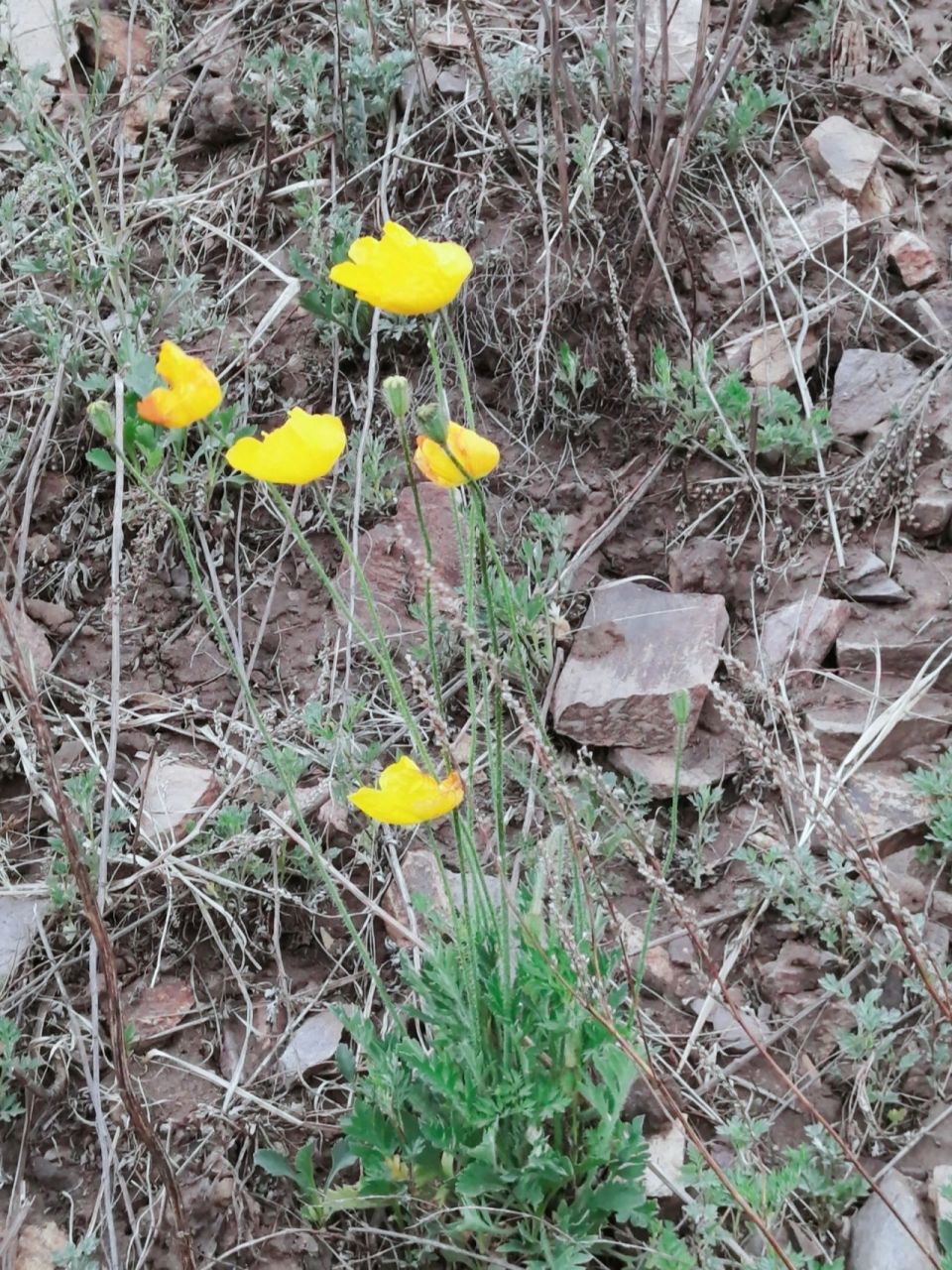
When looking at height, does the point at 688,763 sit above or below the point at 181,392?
below

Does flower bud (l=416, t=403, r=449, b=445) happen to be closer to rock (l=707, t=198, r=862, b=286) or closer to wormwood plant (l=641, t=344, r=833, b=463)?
wormwood plant (l=641, t=344, r=833, b=463)

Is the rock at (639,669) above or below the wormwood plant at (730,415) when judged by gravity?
below

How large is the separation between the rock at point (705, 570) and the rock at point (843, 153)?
41.4 inches

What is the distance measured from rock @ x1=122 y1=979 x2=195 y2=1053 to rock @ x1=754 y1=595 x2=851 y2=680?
123cm

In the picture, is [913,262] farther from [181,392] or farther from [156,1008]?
[156,1008]

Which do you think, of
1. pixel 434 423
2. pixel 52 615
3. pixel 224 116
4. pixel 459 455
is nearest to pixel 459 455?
pixel 459 455

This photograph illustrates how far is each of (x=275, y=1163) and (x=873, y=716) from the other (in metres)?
1.31

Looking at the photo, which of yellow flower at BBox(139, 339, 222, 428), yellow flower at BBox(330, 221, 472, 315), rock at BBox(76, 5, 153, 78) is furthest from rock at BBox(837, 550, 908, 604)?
rock at BBox(76, 5, 153, 78)

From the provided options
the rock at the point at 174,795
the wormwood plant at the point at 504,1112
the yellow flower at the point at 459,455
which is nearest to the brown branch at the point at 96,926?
the wormwood plant at the point at 504,1112

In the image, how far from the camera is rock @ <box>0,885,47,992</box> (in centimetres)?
230

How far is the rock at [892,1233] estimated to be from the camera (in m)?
1.79

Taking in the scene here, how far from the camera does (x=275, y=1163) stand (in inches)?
79.4

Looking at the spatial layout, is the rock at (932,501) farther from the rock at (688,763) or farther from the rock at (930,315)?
the rock at (688,763)

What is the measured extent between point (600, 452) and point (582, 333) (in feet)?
0.90
